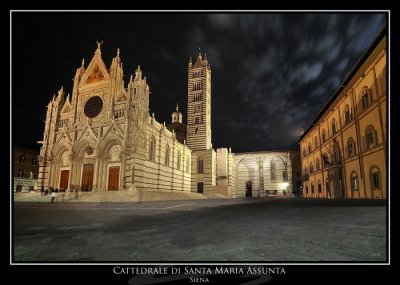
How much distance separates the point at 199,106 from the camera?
4697 cm

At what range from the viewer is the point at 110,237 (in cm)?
426

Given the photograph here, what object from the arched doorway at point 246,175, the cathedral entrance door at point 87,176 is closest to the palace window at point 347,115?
the cathedral entrance door at point 87,176

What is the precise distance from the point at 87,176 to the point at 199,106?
25244 millimetres

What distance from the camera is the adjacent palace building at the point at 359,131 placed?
15.5m

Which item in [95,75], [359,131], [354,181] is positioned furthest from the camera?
[95,75]

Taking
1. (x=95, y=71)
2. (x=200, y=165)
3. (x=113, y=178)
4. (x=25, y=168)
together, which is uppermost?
(x=95, y=71)

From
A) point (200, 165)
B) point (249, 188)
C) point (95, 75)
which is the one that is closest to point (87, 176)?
point (95, 75)

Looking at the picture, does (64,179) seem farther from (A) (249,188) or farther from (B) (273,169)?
(B) (273,169)

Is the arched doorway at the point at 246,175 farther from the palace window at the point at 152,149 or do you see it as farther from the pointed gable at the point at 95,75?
the pointed gable at the point at 95,75

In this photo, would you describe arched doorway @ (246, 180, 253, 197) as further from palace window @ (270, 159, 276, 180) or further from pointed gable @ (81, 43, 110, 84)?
pointed gable @ (81, 43, 110, 84)

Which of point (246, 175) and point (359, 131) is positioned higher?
point (359, 131)

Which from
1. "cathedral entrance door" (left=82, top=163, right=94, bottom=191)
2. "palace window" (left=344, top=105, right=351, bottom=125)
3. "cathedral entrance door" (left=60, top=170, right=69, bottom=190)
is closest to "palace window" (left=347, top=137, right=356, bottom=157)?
"palace window" (left=344, top=105, right=351, bottom=125)

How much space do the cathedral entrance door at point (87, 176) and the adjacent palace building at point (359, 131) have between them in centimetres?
2672

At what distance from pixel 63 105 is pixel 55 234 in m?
33.1
